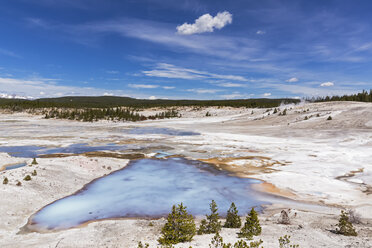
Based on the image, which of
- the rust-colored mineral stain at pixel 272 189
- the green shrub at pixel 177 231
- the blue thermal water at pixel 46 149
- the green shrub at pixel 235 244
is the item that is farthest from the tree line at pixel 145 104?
the green shrub at pixel 235 244

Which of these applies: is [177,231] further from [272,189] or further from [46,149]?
[46,149]

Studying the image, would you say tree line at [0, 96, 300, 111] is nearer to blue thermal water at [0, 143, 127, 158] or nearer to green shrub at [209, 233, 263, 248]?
blue thermal water at [0, 143, 127, 158]

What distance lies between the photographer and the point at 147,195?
12.4m

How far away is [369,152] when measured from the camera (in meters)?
20.6

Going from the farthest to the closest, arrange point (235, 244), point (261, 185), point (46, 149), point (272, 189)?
1. point (46, 149)
2. point (261, 185)
3. point (272, 189)
4. point (235, 244)

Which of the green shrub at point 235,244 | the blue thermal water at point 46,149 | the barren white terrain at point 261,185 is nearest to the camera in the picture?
the green shrub at point 235,244

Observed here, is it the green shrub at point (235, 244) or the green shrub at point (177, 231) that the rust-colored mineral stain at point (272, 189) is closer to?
the green shrub at point (235, 244)

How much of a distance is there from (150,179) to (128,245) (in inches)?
317

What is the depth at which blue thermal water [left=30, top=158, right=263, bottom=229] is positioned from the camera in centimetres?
1013

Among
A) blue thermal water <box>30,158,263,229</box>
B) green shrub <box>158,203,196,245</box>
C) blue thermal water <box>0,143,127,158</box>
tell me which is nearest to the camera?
green shrub <box>158,203,196,245</box>

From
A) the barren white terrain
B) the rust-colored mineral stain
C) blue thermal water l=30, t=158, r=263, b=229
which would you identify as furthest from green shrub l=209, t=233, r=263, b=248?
the rust-colored mineral stain

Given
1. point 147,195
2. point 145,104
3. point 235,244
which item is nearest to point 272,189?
point 147,195

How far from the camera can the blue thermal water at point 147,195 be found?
1013 centimetres

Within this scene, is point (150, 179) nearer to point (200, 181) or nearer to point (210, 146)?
point (200, 181)
